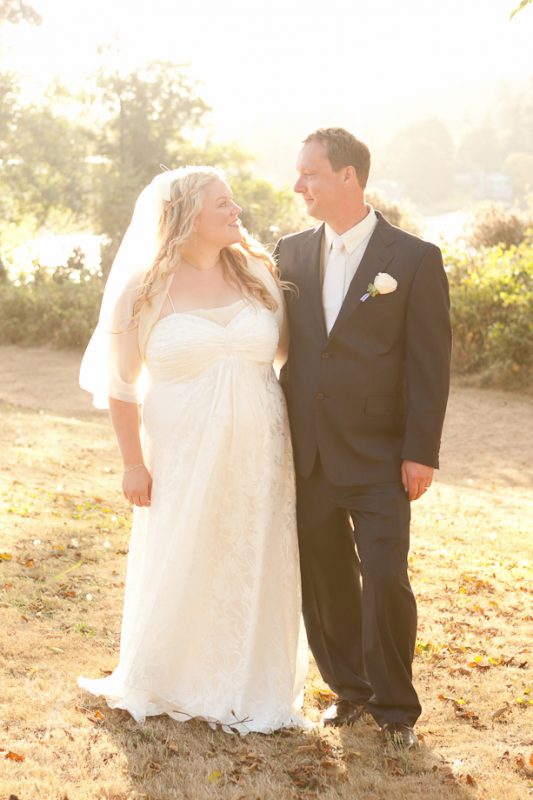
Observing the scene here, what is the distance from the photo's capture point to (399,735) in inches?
155

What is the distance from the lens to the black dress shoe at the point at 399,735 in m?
3.91

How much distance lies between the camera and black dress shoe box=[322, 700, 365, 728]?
165 inches

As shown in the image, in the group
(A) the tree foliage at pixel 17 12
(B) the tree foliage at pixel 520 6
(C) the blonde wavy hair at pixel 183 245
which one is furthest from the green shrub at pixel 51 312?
(C) the blonde wavy hair at pixel 183 245

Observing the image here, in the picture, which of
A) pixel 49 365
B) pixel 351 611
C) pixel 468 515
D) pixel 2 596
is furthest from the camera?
pixel 49 365

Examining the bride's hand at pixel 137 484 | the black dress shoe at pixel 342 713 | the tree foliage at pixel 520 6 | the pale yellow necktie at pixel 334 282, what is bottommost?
the black dress shoe at pixel 342 713

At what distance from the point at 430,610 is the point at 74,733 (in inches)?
105

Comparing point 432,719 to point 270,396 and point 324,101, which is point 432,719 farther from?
point 324,101

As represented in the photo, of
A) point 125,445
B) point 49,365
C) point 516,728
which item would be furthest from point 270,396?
point 49,365

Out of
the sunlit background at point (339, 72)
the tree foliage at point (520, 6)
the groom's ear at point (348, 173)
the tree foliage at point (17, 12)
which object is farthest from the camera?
the sunlit background at point (339, 72)

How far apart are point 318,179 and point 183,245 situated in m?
0.61

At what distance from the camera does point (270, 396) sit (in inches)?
163

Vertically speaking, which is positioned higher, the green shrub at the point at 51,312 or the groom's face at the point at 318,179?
the groom's face at the point at 318,179

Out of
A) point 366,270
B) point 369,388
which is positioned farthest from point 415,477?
point 366,270

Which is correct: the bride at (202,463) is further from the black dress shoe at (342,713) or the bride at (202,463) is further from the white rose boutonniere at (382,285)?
the white rose boutonniere at (382,285)
